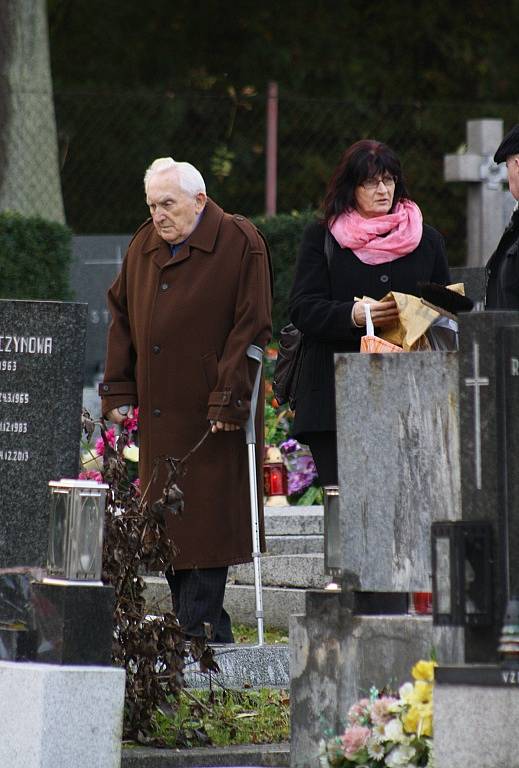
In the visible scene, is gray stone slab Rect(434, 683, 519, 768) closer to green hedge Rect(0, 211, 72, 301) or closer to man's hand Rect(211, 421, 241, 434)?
man's hand Rect(211, 421, 241, 434)

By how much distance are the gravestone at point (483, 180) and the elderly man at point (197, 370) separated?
21.4ft

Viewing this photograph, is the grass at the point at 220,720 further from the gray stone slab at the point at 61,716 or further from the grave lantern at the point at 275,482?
the grave lantern at the point at 275,482

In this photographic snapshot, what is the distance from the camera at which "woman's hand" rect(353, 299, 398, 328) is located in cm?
589

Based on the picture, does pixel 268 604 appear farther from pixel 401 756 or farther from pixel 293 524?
pixel 401 756

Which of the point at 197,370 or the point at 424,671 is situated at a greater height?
the point at 197,370

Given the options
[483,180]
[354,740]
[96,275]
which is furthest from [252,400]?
[96,275]

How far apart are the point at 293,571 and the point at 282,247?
496cm

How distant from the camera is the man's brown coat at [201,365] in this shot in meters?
6.40

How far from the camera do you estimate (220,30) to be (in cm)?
1983

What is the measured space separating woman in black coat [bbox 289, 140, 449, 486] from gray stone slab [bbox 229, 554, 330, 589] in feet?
5.73

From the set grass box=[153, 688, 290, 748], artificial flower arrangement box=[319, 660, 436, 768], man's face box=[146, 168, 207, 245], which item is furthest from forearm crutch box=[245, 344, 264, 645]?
artificial flower arrangement box=[319, 660, 436, 768]

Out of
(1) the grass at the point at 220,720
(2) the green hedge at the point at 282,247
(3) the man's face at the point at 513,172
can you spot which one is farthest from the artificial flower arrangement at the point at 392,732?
(2) the green hedge at the point at 282,247

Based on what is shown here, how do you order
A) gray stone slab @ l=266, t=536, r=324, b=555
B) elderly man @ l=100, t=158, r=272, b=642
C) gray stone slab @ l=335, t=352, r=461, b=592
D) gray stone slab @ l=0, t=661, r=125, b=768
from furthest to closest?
gray stone slab @ l=266, t=536, r=324, b=555 < elderly man @ l=100, t=158, r=272, b=642 < gray stone slab @ l=335, t=352, r=461, b=592 < gray stone slab @ l=0, t=661, r=125, b=768

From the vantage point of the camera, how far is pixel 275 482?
9656 millimetres
